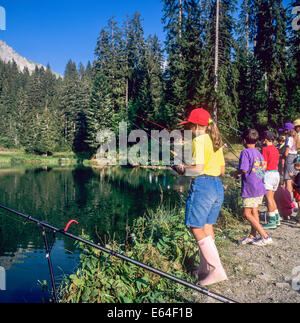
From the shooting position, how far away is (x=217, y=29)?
63.8 feet

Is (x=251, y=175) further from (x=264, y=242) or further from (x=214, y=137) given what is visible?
(x=214, y=137)

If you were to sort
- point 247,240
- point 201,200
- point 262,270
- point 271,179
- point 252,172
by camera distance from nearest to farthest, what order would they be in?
point 201,200 → point 262,270 → point 252,172 → point 247,240 → point 271,179

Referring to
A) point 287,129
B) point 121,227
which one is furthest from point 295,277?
point 121,227

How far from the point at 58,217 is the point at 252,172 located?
28.7 feet

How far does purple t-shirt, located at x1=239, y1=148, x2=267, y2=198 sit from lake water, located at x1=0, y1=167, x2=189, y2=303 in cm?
197

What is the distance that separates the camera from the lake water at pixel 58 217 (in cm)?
632

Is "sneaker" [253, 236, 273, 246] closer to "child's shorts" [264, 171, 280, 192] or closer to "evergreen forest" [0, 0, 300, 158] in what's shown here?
"child's shorts" [264, 171, 280, 192]

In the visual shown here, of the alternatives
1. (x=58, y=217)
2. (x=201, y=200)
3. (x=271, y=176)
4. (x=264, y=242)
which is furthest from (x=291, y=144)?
(x=58, y=217)

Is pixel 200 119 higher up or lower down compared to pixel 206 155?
higher up

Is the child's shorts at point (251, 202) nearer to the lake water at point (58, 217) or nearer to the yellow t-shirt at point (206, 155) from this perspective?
the yellow t-shirt at point (206, 155)

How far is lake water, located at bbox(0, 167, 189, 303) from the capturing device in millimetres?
6317

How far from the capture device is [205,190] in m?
3.21
